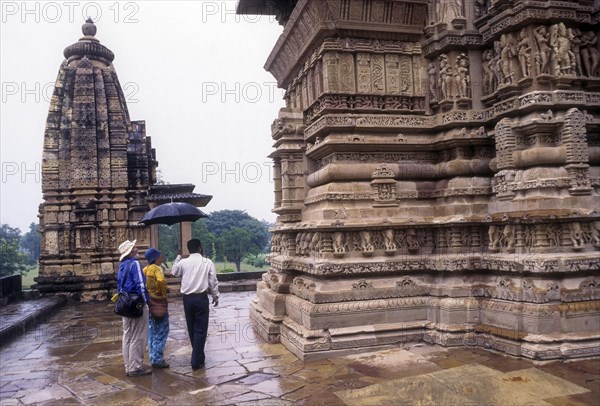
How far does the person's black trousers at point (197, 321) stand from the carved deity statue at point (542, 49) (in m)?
5.47

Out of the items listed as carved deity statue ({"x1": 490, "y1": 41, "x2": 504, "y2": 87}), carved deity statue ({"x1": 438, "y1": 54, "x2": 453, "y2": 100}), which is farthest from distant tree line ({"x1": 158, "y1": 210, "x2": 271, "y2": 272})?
carved deity statue ({"x1": 490, "y1": 41, "x2": 504, "y2": 87})

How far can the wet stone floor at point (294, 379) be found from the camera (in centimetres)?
524

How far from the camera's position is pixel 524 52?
284 inches

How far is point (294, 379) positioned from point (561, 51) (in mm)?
5553

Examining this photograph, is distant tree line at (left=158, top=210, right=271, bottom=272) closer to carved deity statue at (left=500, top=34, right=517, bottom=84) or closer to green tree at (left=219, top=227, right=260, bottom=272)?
green tree at (left=219, top=227, right=260, bottom=272)

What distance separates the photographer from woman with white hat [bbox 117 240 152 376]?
21.7 ft

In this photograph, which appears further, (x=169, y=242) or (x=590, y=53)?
(x=169, y=242)

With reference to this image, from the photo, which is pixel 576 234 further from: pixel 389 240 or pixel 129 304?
pixel 129 304

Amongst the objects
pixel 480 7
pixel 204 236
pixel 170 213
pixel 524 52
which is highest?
pixel 480 7

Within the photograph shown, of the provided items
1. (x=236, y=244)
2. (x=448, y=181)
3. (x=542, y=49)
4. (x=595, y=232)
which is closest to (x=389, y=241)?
(x=448, y=181)

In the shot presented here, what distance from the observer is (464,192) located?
7.75 m

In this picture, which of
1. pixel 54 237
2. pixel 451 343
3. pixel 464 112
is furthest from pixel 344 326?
pixel 54 237

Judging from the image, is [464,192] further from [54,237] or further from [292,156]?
[54,237]

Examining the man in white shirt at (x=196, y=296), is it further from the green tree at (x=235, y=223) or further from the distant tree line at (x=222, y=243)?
the green tree at (x=235, y=223)
